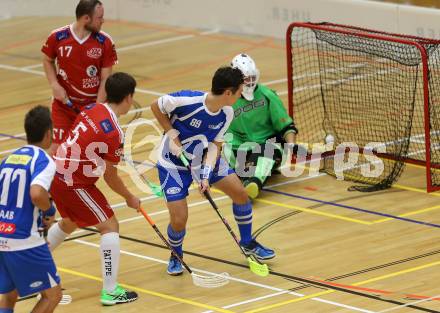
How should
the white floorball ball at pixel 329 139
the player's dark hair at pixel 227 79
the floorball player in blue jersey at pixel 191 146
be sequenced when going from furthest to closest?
the white floorball ball at pixel 329 139, the floorball player in blue jersey at pixel 191 146, the player's dark hair at pixel 227 79

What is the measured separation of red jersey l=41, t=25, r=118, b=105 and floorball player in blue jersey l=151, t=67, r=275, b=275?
173 centimetres

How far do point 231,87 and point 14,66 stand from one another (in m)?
10.2

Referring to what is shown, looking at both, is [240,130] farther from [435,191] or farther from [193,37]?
[193,37]

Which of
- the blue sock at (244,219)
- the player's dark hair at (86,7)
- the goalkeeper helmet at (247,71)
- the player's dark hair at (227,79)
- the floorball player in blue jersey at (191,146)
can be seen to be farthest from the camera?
the goalkeeper helmet at (247,71)

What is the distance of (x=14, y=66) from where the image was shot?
63.2 ft

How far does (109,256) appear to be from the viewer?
9.28m

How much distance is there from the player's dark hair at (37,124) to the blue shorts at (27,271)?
740 millimetres

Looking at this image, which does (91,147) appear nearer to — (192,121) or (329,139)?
(192,121)

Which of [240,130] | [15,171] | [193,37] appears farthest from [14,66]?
[15,171]

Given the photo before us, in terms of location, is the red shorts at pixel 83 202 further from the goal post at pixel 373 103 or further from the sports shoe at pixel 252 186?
the goal post at pixel 373 103

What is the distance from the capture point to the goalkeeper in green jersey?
12.4 m

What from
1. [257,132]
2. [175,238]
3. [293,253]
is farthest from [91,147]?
[257,132]

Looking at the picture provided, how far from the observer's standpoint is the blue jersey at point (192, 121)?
9922 mm

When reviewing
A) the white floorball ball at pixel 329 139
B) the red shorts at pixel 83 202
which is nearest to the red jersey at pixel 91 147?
the red shorts at pixel 83 202
